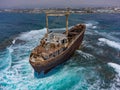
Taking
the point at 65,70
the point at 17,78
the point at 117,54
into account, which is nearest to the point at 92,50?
the point at 117,54

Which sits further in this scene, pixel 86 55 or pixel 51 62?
pixel 86 55

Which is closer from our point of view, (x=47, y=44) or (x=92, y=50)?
(x=47, y=44)

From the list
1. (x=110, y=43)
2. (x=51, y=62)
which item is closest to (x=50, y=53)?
(x=51, y=62)

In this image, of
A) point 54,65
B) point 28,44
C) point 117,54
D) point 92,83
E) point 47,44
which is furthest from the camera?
point 28,44

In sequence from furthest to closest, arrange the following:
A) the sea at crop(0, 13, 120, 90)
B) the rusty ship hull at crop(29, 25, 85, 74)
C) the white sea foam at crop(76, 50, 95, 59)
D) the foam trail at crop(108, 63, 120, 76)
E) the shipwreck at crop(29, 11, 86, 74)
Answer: the white sea foam at crop(76, 50, 95, 59)
the foam trail at crop(108, 63, 120, 76)
the shipwreck at crop(29, 11, 86, 74)
the rusty ship hull at crop(29, 25, 85, 74)
the sea at crop(0, 13, 120, 90)

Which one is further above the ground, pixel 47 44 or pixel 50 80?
pixel 47 44

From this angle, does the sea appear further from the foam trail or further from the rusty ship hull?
the rusty ship hull

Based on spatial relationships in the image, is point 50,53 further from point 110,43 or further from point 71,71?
point 110,43

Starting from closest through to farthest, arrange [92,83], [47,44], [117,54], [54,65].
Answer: [92,83]
[54,65]
[47,44]
[117,54]

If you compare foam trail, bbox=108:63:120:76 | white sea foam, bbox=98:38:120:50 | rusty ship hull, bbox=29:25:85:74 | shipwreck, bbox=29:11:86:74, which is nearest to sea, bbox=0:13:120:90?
foam trail, bbox=108:63:120:76

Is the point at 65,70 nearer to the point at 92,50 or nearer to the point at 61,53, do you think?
the point at 61,53

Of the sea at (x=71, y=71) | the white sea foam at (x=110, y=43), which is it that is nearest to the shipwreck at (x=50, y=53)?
the sea at (x=71, y=71)
